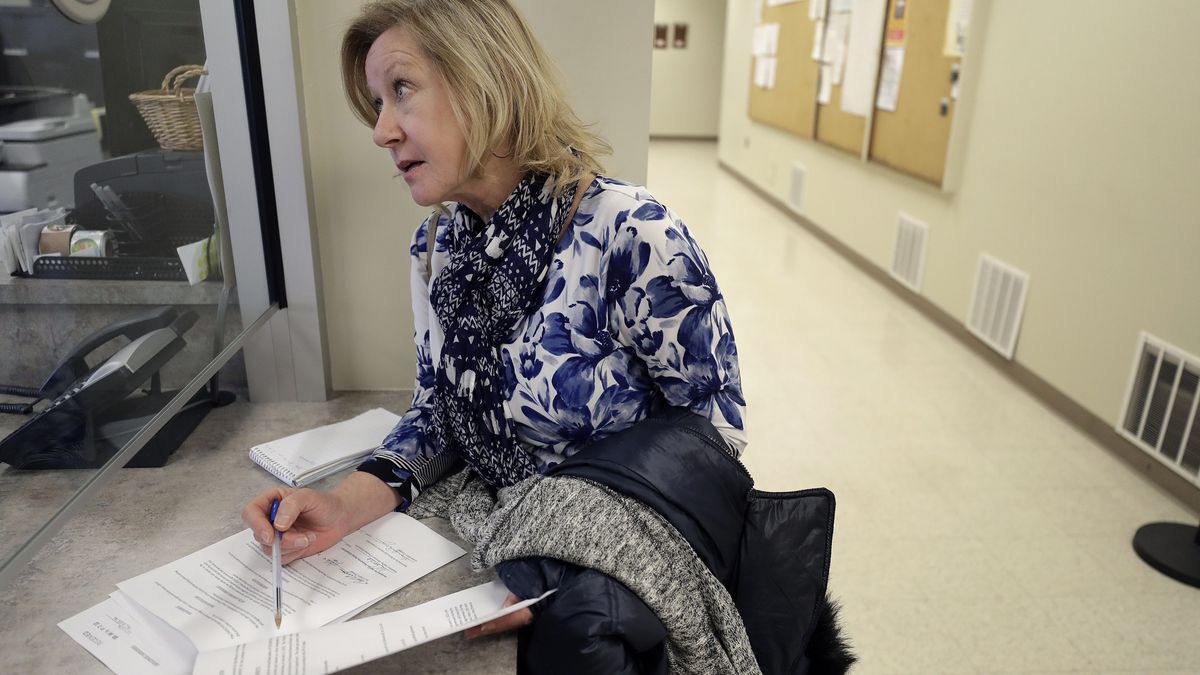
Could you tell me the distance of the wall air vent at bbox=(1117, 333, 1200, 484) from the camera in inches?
104

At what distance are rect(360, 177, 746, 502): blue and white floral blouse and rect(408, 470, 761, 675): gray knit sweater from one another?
0.16 meters

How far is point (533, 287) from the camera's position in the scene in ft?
3.86

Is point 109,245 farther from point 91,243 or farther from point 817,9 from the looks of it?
point 817,9

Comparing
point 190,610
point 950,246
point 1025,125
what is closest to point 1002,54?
point 1025,125

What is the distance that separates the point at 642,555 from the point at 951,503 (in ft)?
6.98

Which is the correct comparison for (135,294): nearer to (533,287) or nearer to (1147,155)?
(533,287)

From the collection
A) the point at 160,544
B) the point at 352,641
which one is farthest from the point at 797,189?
the point at 352,641

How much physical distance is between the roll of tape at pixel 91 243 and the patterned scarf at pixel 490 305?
49cm

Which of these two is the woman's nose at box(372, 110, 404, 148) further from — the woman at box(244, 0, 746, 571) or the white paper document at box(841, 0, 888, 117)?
the white paper document at box(841, 0, 888, 117)

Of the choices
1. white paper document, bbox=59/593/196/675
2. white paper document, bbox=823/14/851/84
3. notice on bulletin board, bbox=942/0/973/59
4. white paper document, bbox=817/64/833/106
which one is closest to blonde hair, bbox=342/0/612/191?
white paper document, bbox=59/593/196/675

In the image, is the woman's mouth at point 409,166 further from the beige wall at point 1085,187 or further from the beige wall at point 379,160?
the beige wall at point 1085,187

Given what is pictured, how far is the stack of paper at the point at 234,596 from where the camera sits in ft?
3.17

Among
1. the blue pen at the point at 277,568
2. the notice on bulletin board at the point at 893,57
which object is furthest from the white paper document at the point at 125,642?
the notice on bulletin board at the point at 893,57

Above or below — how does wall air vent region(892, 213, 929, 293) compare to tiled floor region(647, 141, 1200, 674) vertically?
above
